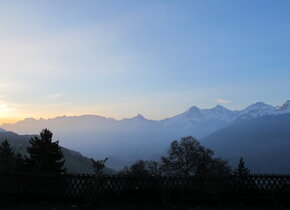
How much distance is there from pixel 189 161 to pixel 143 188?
37068mm

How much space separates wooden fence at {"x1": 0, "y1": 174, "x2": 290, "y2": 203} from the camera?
1680 centimetres

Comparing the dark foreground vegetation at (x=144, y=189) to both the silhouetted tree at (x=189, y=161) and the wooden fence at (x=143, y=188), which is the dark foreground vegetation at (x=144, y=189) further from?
the silhouetted tree at (x=189, y=161)

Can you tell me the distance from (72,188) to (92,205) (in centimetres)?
228

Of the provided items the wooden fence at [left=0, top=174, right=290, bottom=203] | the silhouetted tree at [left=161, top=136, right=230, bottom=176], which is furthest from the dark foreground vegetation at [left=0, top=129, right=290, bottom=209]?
the silhouetted tree at [left=161, top=136, right=230, bottom=176]

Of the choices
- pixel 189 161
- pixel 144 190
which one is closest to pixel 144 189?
pixel 144 190

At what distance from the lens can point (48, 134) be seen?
39.8 metres

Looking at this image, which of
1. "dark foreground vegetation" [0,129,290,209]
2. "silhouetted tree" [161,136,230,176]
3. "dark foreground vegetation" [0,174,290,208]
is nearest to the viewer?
"dark foreground vegetation" [0,129,290,209]

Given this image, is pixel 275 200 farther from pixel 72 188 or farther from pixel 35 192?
pixel 35 192

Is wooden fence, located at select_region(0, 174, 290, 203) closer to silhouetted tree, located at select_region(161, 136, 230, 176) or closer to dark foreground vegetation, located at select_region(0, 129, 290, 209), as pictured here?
dark foreground vegetation, located at select_region(0, 129, 290, 209)

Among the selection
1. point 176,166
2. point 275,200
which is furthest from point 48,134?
point 275,200

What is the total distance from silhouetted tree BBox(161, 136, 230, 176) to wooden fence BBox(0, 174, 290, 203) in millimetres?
34388

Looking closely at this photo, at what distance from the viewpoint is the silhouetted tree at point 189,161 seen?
5244 cm

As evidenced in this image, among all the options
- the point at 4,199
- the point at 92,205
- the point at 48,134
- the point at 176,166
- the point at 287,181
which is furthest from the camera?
the point at 176,166

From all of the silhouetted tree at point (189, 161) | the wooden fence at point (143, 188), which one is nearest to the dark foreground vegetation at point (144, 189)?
the wooden fence at point (143, 188)
